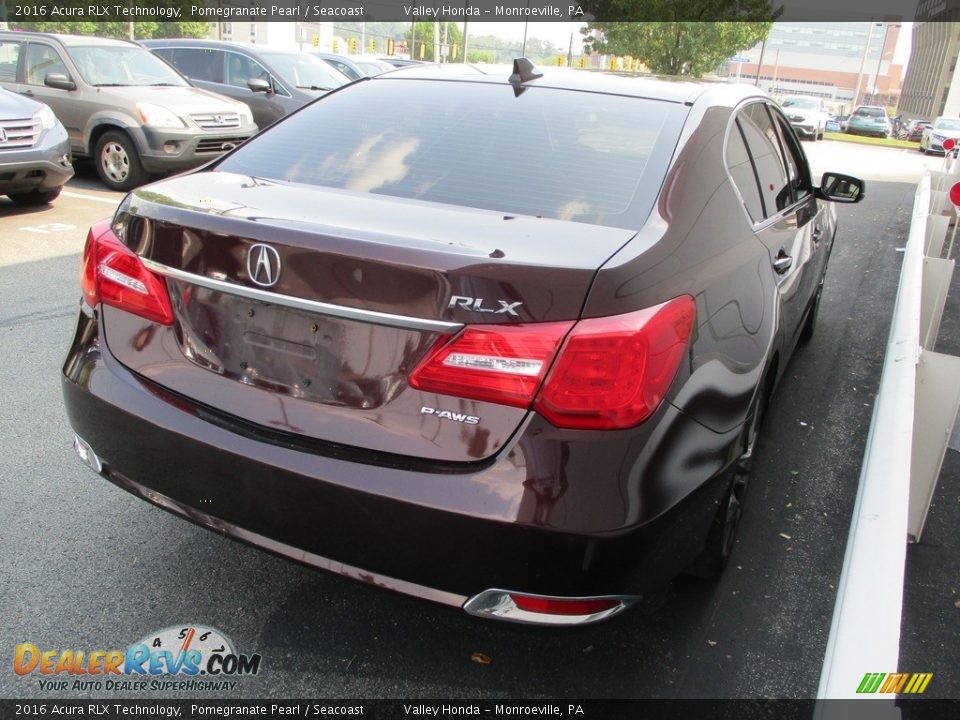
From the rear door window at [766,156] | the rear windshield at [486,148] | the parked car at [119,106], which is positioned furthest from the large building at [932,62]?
the rear windshield at [486,148]

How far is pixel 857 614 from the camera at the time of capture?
1.66 meters

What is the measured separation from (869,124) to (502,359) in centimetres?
4366

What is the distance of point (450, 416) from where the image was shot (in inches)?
72.7

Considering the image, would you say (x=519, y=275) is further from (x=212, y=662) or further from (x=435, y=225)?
(x=212, y=662)

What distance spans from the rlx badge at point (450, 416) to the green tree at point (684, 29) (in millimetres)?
44380

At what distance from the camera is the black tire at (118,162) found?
9398mm

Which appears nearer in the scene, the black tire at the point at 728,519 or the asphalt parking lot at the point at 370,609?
the asphalt parking lot at the point at 370,609

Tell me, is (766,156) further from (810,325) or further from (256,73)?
(256,73)

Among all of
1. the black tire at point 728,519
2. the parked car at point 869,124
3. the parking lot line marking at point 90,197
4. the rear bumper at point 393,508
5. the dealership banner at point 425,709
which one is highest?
the rear bumper at point 393,508

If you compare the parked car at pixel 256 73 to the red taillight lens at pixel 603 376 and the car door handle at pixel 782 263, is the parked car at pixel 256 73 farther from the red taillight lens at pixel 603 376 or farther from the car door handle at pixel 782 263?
the red taillight lens at pixel 603 376

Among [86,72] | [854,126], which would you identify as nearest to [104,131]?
[86,72]

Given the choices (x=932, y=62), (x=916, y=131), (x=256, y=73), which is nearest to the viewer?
(x=256, y=73)

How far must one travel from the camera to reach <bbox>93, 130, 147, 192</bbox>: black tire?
370 inches

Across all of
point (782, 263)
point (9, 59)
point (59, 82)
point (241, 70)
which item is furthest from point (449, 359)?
point (241, 70)
